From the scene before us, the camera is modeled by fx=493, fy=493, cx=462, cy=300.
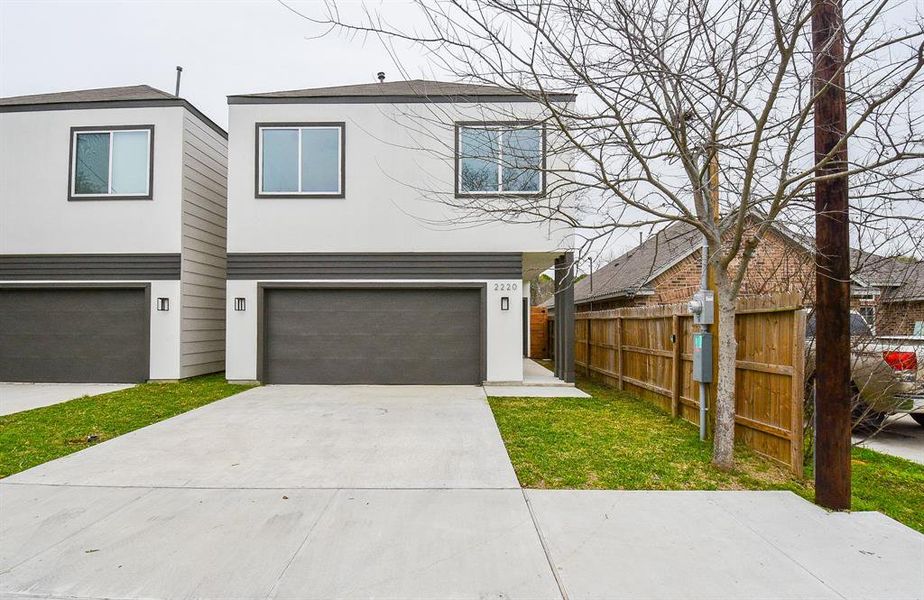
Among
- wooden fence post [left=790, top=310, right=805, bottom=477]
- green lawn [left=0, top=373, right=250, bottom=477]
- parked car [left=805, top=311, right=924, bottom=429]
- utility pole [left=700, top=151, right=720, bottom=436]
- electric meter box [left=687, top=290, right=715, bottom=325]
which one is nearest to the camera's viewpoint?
wooden fence post [left=790, top=310, right=805, bottom=477]

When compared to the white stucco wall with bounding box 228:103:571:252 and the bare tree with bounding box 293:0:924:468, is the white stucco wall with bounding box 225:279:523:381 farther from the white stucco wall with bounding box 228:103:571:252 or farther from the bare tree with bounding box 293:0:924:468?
the bare tree with bounding box 293:0:924:468

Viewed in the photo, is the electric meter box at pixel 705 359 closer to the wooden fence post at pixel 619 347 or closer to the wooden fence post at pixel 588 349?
the wooden fence post at pixel 619 347

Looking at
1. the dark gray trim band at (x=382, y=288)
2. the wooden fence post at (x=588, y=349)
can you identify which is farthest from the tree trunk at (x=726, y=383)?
the wooden fence post at (x=588, y=349)

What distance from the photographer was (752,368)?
527cm

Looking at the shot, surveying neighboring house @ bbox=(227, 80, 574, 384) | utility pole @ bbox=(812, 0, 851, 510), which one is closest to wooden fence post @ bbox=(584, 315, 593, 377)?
neighboring house @ bbox=(227, 80, 574, 384)

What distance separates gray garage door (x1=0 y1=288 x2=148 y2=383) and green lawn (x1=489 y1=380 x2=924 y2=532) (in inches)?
322

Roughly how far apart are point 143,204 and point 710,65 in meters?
10.3

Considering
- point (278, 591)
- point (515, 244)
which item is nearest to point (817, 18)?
point (278, 591)

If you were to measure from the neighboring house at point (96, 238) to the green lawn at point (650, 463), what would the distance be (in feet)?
25.0

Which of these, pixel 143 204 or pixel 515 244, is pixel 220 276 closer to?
pixel 143 204

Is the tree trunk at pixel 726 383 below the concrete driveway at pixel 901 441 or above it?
above

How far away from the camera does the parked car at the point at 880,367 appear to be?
4953mm

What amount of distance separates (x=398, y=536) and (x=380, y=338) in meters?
6.81

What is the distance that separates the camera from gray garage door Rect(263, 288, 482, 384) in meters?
9.93
